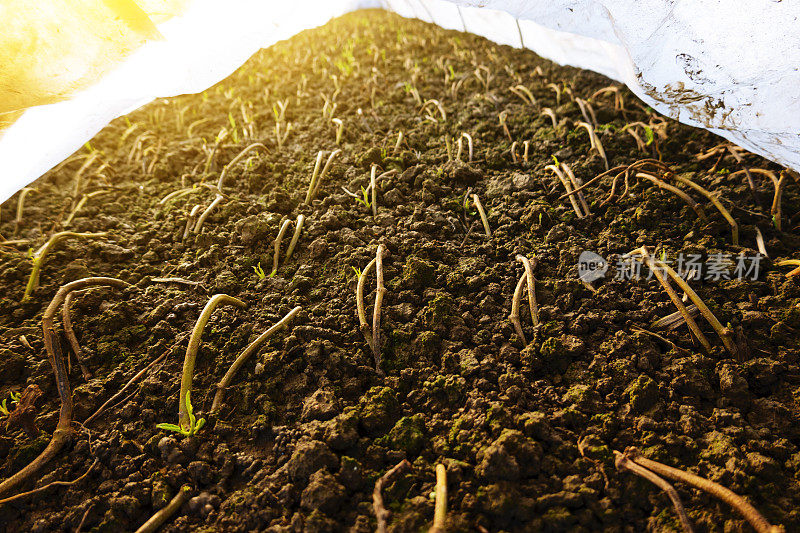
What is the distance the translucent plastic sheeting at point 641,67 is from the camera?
1274mm

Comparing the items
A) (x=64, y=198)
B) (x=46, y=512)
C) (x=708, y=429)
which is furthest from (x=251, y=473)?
(x=64, y=198)

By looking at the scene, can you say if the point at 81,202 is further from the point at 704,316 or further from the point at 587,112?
the point at 587,112

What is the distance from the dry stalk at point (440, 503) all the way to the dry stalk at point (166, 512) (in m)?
0.54

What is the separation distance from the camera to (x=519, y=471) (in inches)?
33.7

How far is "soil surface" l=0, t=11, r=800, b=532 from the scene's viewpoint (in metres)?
0.87

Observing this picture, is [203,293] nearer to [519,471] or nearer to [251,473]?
[251,473]

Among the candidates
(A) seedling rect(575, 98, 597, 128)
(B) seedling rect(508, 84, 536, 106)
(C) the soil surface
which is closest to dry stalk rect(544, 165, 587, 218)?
(C) the soil surface

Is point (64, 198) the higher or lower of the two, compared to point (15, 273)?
higher

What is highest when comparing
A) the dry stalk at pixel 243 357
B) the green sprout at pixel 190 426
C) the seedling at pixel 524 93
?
the seedling at pixel 524 93

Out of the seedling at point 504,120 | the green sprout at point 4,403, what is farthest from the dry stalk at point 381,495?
the seedling at point 504,120

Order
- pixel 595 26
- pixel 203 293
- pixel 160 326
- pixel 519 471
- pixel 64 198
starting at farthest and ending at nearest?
pixel 64 198 < pixel 595 26 < pixel 203 293 < pixel 160 326 < pixel 519 471

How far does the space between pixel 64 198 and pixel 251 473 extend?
1941 millimetres

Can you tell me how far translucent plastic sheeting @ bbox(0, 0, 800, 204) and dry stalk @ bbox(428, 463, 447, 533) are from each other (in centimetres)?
149

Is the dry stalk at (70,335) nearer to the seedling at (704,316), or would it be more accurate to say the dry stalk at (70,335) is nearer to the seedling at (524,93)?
the seedling at (704,316)
